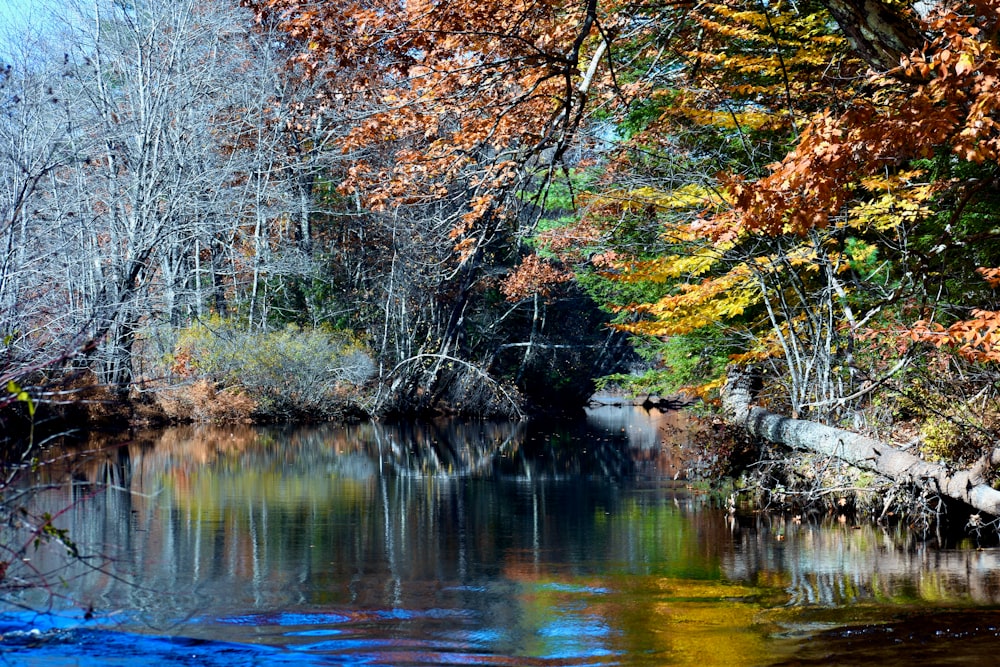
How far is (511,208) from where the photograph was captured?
54.8ft

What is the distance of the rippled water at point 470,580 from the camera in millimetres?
6762

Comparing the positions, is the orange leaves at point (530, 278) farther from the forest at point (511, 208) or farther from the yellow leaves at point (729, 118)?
the yellow leaves at point (729, 118)

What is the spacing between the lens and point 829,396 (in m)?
12.8

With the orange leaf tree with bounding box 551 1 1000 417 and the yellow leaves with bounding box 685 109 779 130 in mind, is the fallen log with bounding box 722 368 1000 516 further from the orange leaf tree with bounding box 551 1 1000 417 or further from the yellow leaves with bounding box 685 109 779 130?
the yellow leaves with bounding box 685 109 779 130

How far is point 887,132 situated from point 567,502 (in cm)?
719

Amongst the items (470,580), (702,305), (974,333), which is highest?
(702,305)

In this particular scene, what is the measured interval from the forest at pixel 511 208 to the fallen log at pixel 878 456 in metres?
0.24

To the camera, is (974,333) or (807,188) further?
(974,333)

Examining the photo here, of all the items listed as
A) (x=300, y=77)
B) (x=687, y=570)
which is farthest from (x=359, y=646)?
(x=300, y=77)

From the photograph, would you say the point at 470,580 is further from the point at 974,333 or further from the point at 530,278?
the point at 530,278

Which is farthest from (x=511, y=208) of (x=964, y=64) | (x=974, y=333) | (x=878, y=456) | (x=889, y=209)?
(x=964, y=64)

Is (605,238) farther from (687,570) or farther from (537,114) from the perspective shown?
(687,570)

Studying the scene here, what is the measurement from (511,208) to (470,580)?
861cm

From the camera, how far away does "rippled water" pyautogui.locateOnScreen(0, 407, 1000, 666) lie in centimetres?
676
